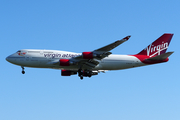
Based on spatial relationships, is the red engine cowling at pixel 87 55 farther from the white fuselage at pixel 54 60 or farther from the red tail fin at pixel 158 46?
the red tail fin at pixel 158 46

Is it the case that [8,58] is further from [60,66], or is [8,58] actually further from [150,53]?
[150,53]

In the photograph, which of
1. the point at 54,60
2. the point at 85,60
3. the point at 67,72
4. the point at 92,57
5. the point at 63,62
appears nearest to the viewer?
the point at 92,57

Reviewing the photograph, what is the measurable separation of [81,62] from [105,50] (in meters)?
5.26

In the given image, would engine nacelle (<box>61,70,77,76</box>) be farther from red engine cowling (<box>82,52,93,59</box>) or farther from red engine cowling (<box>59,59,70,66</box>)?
red engine cowling (<box>82,52,93,59</box>)

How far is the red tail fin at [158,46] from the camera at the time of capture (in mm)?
58731

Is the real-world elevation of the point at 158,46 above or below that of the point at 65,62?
above

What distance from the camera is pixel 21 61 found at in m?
54.1

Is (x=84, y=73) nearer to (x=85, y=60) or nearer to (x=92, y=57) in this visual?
(x=85, y=60)

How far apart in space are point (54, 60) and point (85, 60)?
17.3 feet

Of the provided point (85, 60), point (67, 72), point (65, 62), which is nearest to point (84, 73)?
point (85, 60)

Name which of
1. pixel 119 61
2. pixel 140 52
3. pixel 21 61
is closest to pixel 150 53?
pixel 140 52

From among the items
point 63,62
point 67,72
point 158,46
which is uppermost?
point 158,46

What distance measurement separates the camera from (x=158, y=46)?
196ft

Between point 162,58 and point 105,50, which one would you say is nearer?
point 105,50
